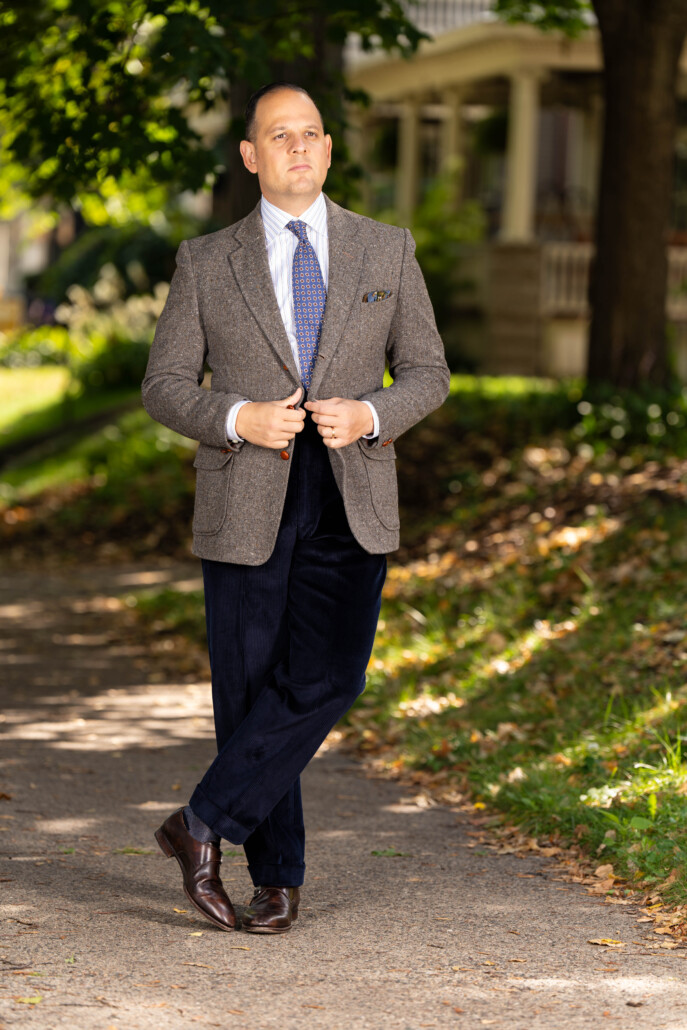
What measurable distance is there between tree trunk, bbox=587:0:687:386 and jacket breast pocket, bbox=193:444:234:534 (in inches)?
303

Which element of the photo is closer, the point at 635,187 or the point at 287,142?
the point at 287,142

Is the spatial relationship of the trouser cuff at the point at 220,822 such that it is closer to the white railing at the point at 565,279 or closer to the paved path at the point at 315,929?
the paved path at the point at 315,929

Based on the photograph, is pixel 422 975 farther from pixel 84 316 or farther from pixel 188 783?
pixel 84 316

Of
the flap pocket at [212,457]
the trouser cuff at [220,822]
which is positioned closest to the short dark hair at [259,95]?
the flap pocket at [212,457]

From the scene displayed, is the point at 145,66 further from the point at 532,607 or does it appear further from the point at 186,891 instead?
the point at 186,891

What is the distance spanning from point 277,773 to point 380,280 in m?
1.33

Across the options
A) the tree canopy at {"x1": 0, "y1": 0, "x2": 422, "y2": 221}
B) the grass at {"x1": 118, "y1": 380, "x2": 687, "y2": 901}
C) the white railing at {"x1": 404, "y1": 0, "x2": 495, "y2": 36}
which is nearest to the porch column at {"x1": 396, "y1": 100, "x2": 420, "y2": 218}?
the white railing at {"x1": 404, "y1": 0, "x2": 495, "y2": 36}

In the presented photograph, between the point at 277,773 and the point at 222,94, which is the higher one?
the point at 222,94

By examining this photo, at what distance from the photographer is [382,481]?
3979 millimetres

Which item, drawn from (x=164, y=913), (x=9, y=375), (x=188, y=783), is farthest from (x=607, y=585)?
(x=9, y=375)

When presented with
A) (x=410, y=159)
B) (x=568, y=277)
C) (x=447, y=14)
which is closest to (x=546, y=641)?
(x=568, y=277)

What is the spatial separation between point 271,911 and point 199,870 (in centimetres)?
26

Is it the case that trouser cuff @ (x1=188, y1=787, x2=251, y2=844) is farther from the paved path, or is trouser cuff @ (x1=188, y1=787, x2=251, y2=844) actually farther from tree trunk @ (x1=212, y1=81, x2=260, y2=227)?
tree trunk @ (x1=212, y1=81, x2=260, y2=227)

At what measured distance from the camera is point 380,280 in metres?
3.99
